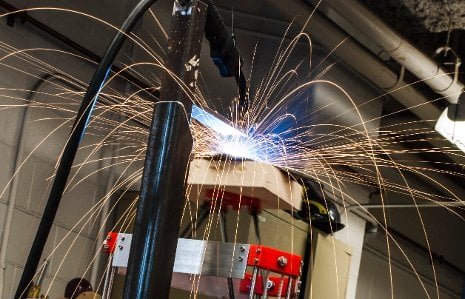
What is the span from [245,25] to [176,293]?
1392mm

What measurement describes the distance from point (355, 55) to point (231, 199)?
1.57 metres

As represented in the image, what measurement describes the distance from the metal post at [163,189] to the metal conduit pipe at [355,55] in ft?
6.79

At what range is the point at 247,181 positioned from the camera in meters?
1.71

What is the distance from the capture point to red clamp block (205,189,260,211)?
74.3 inches

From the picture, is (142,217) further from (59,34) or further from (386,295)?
(386,295)

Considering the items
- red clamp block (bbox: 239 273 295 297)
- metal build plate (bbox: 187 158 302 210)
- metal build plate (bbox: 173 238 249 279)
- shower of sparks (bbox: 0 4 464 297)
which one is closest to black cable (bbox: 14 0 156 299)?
metal build plate (bbox: 187 158 302 210)

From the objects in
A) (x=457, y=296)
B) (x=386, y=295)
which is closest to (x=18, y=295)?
(x=386, y=295)

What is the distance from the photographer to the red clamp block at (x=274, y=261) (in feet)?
6.95

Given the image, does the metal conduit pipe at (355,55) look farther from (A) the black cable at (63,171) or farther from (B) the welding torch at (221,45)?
(A) the black cable at (63,171)

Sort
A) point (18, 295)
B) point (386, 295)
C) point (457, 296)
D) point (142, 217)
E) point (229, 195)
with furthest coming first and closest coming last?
point (457, 296), point (386, 295), point (229, 195), point (18, 295), point (142, 217)

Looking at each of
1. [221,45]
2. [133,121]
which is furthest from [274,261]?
[133,121]

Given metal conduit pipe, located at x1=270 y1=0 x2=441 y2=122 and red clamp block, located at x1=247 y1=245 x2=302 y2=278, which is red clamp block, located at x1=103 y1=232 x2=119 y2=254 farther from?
metal conduit pipe, located at x1=270 y1=0 x2=441 y2=122

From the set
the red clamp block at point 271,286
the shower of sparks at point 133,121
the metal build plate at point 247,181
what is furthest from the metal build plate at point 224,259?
the shower of sparks at point 133,121

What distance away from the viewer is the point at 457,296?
7035mm
